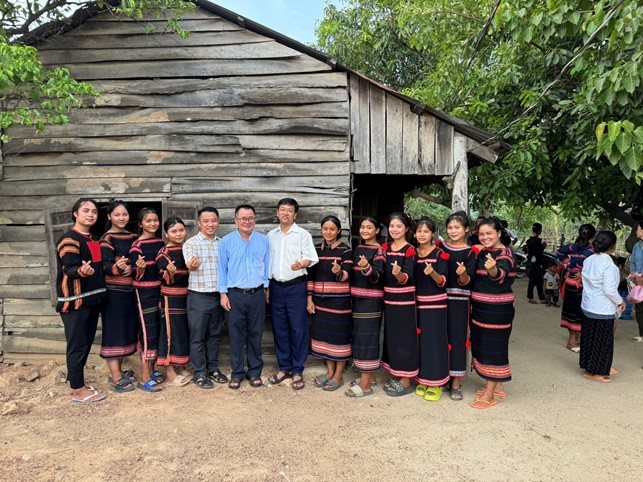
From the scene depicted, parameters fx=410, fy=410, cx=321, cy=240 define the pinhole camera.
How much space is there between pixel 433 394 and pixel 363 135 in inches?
115

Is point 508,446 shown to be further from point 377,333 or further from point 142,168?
point 142,168

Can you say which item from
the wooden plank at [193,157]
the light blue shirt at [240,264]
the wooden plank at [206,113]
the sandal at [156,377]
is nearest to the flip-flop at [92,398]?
the sandal at [156,377]

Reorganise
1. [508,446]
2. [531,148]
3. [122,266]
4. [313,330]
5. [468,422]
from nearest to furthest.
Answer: [508,446] < [468,422] < [122,266] < [313,330] < [531,148]

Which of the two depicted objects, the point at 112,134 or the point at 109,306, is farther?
the point at 112,134

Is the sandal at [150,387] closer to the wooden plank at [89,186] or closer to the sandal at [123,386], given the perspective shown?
the sandal at [123,386]

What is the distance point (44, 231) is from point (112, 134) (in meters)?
1.43

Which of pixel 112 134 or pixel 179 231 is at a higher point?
pixel 112 134

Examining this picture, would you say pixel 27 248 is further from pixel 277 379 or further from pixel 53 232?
pixel 277 379

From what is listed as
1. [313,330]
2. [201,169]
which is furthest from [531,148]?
[201,169]

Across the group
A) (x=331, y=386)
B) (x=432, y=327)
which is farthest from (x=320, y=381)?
(x=432, y=327)

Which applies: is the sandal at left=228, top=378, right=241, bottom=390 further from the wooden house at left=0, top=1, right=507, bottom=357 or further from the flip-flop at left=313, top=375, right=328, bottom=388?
the wooden house at left=0, top=1, right=507, bottom=357

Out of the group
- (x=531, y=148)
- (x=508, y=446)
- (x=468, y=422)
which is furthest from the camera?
(x=531, y=148)

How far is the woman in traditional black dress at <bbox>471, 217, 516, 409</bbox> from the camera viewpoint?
3.71 metres

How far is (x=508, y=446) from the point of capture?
10.4 ft
